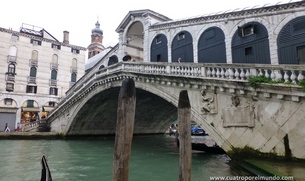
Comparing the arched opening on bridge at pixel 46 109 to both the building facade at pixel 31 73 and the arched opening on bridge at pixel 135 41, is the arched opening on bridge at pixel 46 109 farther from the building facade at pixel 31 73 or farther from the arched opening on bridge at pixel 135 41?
the arched opening on bridge at pixel 135 41

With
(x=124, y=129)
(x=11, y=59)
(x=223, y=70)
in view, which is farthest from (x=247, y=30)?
(x=11, y=59)

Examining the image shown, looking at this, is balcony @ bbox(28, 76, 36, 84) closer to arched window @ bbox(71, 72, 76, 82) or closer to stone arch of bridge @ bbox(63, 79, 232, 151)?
arched window @ bbox(71, 72, 76, 82)

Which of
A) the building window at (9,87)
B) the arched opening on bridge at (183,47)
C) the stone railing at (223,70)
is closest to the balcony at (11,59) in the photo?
the building window at (9,87)

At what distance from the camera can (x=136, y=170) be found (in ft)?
24.8

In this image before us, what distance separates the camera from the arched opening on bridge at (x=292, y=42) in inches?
341

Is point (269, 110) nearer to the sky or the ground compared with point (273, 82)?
nearer to the ground

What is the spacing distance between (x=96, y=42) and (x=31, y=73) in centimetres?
2946

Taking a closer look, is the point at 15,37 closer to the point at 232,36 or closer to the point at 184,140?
the point at 232,36

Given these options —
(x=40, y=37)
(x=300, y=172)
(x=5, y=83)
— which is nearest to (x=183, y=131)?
(x=300, y=172)

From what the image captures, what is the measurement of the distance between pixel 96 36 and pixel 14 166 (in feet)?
164

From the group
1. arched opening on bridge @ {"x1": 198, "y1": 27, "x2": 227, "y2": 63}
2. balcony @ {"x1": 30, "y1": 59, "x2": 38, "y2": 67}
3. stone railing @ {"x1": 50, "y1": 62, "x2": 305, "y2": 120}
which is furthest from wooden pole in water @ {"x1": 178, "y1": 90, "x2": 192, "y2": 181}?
balcony @ {"x1": 30, "y1": 59, "x2": 38, "y2": 67}

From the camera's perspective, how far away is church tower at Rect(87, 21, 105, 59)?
168 ft

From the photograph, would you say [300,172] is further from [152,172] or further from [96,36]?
[96,36]

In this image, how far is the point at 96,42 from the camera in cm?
5231
